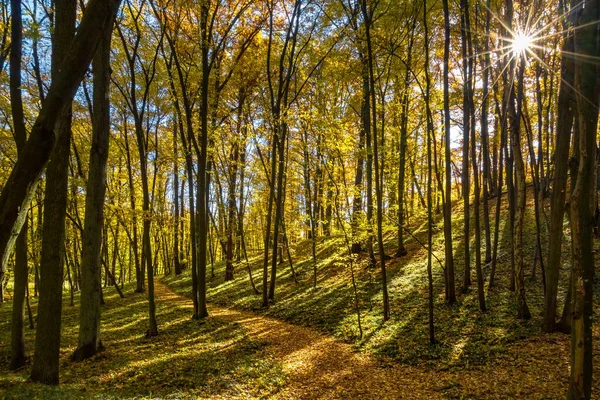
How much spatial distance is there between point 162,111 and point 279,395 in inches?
603

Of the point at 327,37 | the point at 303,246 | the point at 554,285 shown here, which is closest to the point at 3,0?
the point at 327,37

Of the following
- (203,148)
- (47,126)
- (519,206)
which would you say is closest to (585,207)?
(519,206)

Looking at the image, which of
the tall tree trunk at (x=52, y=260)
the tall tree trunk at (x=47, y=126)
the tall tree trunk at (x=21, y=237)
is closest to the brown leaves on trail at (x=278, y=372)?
the tall tree trunk at (x=52, y=260)

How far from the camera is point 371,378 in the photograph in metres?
6.50

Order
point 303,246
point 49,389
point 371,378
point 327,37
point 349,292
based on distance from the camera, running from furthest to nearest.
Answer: point 303,246 < point 327,37 < point 349,292 < point 371,378 < point 49,389

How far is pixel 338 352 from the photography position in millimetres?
8031

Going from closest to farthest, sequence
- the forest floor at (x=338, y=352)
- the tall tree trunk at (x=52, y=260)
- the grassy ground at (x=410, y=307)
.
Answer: the tall tree trunk at (x=52, y=260) < the forest floor at (x=338, y=352) < the grassy ground at (x=410, y=307)

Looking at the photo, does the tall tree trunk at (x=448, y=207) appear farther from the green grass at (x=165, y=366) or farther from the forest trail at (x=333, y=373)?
the green grass at (x=165, y=366)

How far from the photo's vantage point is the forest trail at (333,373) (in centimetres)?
592

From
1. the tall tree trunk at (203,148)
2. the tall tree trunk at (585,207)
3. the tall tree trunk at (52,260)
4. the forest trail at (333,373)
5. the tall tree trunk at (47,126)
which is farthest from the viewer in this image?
the tall tree trunk at (203,148)

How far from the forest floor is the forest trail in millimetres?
29

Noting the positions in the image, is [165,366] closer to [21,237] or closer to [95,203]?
[95,203]

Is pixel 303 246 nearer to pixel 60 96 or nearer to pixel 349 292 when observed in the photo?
pixel 349 292

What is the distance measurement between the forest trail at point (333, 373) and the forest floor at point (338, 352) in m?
0.03
